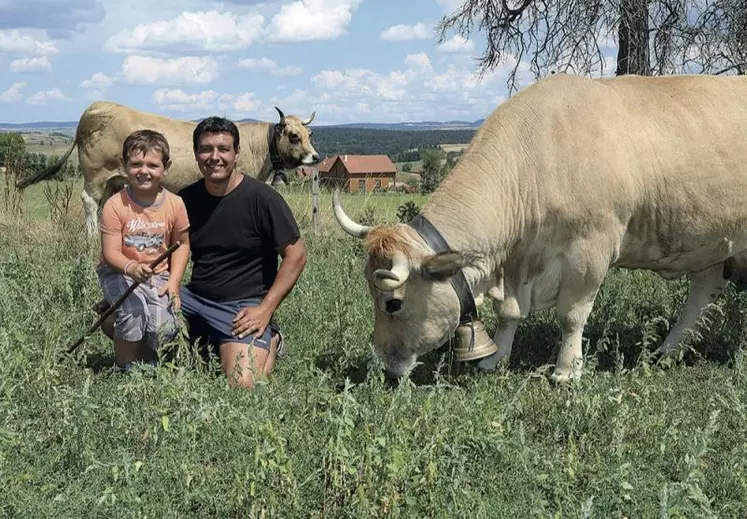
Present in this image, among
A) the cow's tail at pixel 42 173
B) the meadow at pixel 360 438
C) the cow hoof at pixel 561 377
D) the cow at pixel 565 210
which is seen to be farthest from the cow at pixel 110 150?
the cow hoof at pixel 561 377

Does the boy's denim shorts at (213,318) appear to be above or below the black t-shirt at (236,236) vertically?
below

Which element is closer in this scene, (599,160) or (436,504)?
(436,504)

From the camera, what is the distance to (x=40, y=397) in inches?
185

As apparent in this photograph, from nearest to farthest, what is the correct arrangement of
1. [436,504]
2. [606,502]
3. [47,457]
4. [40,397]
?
[436,504] → [606,502] → [47,457] → [40,397]

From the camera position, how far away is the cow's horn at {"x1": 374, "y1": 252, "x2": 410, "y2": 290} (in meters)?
4.71

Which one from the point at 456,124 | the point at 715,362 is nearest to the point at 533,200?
the point at 715,362

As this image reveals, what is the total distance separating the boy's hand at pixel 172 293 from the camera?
5.02 metres

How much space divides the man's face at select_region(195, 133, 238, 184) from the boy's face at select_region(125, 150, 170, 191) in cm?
30

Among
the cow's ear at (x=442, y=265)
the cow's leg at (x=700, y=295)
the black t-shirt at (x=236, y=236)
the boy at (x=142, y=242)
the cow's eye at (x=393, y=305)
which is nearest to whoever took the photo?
the cow's ear at (x=442, y=265)

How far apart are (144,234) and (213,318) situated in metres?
0.78

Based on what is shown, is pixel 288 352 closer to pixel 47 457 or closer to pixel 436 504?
pixel 47 457

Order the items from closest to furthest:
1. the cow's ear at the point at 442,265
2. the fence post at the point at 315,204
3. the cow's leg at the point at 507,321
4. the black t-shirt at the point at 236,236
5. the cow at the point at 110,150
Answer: the cow's ear at the point at 442,265 < the black t-shirt at the point at 236,236 < the cow's leg at the point at 507,321 < the cow at the point at 110,150 < the fence post at the point at 315,204

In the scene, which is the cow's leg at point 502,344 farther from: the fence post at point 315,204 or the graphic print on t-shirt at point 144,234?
the fence post at point 315,204

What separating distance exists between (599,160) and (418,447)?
8.29ft
